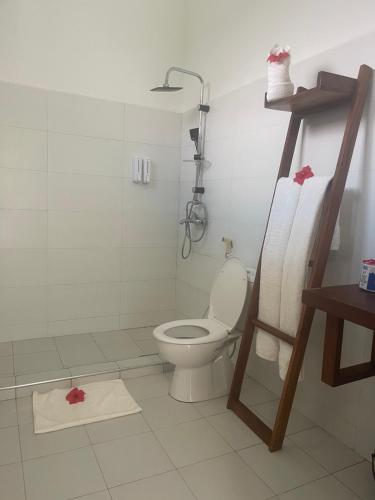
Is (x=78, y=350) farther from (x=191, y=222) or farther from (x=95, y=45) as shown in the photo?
(x=95, y=45)

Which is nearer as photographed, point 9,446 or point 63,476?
point 63,476

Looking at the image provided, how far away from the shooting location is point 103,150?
2.98 m

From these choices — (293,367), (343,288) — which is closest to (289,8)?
(343,288)

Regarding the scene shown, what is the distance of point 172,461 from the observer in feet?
5.62

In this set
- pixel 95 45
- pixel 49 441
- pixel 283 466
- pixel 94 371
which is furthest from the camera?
pixel 95 45

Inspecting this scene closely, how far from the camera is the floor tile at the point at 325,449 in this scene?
1729mm

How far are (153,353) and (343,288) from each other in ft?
5.27

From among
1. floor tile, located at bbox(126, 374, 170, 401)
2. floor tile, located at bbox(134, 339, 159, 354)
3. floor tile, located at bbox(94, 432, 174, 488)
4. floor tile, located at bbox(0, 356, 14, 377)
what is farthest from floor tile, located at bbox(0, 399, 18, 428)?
floor tile, located at bbox(134, 339, 159, 354)

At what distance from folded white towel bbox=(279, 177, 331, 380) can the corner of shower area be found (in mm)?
1068

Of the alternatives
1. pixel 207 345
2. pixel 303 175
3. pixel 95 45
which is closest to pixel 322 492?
pixel 207 345

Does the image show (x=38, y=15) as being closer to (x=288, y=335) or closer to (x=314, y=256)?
(x=314, y=256)

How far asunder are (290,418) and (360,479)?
1.57ft

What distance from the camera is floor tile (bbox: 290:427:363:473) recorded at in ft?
5.67

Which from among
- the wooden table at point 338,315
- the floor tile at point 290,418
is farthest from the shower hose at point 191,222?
the wooden table at point 338,315
